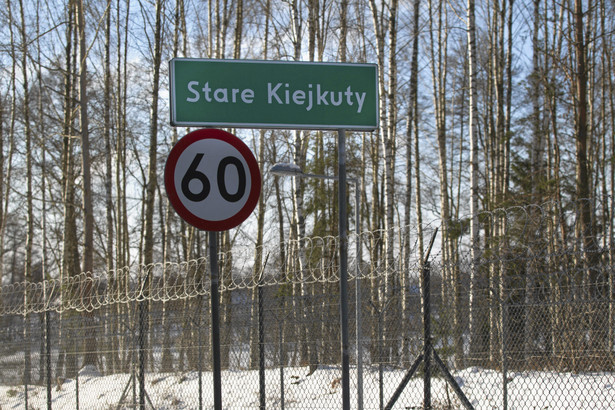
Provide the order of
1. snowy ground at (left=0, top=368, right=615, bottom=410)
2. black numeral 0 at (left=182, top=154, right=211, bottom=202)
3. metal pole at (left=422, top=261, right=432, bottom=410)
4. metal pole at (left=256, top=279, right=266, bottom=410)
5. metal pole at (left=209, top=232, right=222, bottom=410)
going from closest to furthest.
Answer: metal pole at (left=209, top=232, right=222, bottom=410)
black numeral 0 at (left=182, top=154, right=211, bottom=202)
metal pole at (left=422, top=261, right=432, bottom=410)
snowy ground at (left=0, top=368, right=615, bottom=410)
metal pole at (left=256, top=279, right=266, bottom=410)

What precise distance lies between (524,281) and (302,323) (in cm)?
276

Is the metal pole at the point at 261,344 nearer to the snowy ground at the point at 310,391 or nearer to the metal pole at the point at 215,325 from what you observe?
the snowy ground at the point at 310,391

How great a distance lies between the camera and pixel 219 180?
15.0 feet

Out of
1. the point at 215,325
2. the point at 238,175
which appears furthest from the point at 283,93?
the point at 215,325

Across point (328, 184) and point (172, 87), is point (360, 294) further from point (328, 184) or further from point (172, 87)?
point (328, 184)

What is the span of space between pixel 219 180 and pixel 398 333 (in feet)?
13.0

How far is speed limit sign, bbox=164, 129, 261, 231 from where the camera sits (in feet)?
14.7

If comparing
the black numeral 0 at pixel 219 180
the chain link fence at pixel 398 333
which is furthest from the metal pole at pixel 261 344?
the black numeral 0 at pixel 219 180

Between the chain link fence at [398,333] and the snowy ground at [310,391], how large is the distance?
0.10 feet

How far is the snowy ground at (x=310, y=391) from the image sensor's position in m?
7.38

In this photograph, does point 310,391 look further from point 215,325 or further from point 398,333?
point 215,325

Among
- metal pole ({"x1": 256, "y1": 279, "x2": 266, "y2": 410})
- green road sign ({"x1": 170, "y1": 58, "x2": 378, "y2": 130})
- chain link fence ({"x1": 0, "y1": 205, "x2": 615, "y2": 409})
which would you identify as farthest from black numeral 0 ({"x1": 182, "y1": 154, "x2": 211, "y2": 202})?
metal pole ({"x1": 256, "y1": 279, "x2": 266, "y2": 410})

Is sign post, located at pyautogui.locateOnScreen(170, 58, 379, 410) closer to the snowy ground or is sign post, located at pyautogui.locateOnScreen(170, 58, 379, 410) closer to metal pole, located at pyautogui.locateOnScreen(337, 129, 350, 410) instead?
metal pole, located at pyautogui.locateOnScreen(337, 129, 350, 410)

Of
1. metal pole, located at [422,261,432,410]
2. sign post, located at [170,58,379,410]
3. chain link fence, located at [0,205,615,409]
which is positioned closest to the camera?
sign post, located at [170,58,379,410]
